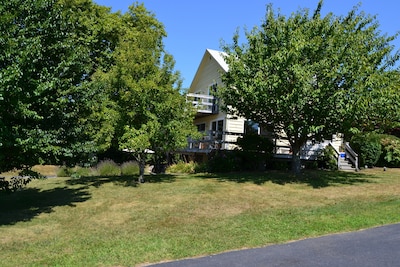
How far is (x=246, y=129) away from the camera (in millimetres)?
23562

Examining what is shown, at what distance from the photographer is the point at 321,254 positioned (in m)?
6.62

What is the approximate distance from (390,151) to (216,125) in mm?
11308

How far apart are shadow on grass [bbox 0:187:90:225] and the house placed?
798cm

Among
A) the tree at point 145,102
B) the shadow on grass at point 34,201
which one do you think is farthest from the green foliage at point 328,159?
the shadow on grass at point 34,201

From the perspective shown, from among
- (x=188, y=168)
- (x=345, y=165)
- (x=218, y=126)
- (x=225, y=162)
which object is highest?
(x=218, y=126)

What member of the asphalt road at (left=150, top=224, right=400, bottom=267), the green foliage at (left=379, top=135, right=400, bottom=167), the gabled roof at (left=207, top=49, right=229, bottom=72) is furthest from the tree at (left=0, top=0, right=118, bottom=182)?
the green foliage at (left=379, top=135, right=400, bottom=167)

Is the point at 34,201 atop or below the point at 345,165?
below

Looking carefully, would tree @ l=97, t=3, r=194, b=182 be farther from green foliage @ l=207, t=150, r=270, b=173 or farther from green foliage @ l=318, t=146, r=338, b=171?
green foliage @ l=318, t=146, r=338, b=171

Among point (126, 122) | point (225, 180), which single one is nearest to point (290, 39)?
point (225, 180)

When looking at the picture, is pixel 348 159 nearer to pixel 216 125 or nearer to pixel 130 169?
pixel 216 125

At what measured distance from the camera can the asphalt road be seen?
615cm

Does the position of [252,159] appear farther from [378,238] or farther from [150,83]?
[378,238]

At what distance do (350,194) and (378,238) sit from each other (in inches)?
213

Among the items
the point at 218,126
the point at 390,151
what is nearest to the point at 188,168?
the point at 218,126
